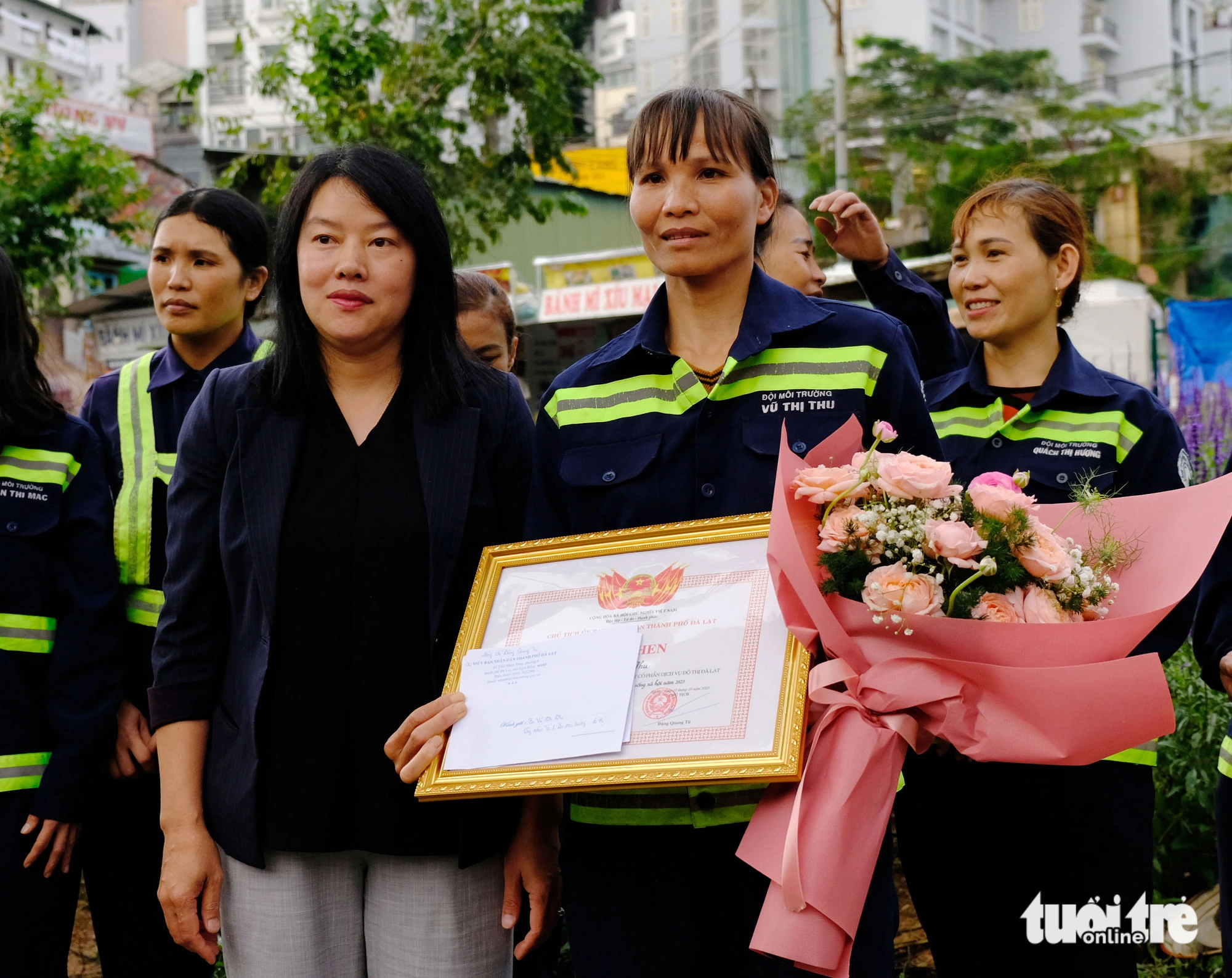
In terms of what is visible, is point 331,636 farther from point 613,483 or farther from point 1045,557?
point 1045,557

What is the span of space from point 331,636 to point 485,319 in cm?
197

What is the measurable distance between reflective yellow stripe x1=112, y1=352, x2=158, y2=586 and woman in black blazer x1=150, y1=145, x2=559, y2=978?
0.68 metres

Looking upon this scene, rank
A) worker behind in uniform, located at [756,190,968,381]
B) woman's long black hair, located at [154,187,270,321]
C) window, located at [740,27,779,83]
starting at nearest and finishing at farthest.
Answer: worker behind in uniform, located at [756,190,968,381] < woman's long black hair, located at [154,187,270,321] < window, located at [740,27,779,83]

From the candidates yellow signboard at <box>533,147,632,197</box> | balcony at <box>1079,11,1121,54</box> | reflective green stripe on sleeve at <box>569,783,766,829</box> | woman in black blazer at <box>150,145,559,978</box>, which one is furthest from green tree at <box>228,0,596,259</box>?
balcony at <box>1079,11,1121,54</box>

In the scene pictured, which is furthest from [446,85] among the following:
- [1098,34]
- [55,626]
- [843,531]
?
[1098,34]

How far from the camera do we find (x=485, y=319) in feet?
13.9

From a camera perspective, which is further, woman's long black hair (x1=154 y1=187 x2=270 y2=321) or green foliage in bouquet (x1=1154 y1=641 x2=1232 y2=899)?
green foliage in bouquet (x1=1154 y1=641 x2=1232 y2=899)

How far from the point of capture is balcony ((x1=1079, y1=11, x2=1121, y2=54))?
152 feet

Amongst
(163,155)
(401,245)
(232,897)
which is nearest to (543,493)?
(401,245)

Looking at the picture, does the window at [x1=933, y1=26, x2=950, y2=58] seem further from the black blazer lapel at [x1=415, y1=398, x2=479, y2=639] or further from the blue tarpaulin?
the black blazer lapel at [x1=415, y1=398, x2=479, y2=639]

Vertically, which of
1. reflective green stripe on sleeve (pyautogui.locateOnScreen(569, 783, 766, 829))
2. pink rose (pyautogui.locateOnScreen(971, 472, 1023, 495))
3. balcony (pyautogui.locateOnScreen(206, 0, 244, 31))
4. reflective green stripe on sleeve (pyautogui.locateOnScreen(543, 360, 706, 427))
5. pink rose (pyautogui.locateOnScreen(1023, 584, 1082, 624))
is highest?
balcony (pyautogui.locateOnScreen(206, 0, 244, 31))

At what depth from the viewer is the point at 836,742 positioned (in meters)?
2.03

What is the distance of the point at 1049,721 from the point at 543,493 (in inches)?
42.8

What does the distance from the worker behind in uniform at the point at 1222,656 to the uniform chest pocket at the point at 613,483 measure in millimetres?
1224
